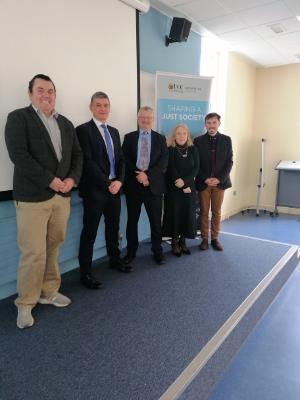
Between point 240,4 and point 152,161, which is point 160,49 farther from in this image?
point 152,161

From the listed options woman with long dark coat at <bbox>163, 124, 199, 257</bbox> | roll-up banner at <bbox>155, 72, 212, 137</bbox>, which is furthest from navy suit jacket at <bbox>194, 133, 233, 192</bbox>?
roll-up banner at <bbox>155, 72, 212, 137</bbox>

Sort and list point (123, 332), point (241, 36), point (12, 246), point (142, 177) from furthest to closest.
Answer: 1. point (241, 36)
2. point (142, 177)
3. point (12, 246)
4. point (123, 332)

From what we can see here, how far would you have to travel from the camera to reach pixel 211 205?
10.7 feet

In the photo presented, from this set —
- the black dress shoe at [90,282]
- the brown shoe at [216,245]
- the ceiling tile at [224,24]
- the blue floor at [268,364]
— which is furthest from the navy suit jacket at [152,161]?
the ceiling tile at [224,24]

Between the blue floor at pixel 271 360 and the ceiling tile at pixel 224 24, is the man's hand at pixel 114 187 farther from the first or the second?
the ceiling tile at pixel 224 24

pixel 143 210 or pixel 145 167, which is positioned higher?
pixel 145 167

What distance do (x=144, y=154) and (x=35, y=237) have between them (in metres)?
1.24

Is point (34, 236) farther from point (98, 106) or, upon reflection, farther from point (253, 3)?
point (253, 3)

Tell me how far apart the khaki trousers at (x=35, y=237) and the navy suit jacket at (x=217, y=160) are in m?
1.55

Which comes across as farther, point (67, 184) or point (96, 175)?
point (96, 175)

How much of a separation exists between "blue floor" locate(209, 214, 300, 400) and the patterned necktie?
1.63m

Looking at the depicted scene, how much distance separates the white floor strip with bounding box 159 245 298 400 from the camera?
1486 mm

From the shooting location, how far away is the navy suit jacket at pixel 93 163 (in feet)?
7.62

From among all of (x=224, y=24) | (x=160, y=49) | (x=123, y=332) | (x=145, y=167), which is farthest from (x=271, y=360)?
(x=224, y=24)
